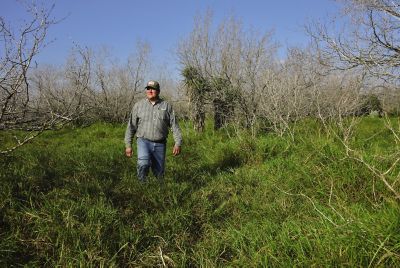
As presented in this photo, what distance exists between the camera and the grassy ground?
275 cm

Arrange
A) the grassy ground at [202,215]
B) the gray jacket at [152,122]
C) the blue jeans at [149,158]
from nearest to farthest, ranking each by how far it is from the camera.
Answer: the grassy ground at [202,215] < the blue jeans at [149,158] < the gray jacket at [152,122]

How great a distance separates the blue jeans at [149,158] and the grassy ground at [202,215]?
24 centimetres

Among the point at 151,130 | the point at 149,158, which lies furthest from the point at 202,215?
the point at 151,130

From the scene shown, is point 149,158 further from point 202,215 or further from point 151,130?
point 202,215

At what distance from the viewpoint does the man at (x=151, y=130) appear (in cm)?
528

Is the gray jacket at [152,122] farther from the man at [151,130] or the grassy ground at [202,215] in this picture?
the grassy ground at [202,215]

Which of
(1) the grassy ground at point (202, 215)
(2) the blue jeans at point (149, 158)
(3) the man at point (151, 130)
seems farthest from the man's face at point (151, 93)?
(1) the grassy ground at point (202, 215)

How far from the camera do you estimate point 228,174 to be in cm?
601

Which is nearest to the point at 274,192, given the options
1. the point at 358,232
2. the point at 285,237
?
the point at 285,237

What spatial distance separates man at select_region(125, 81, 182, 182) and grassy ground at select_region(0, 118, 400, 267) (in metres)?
0.38

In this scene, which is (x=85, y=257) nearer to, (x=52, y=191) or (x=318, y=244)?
(x=52, y=191)

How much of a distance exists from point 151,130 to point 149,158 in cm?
42

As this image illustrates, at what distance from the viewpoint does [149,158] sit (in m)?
5.28

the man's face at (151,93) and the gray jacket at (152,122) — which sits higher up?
the man's face at (151,93)
